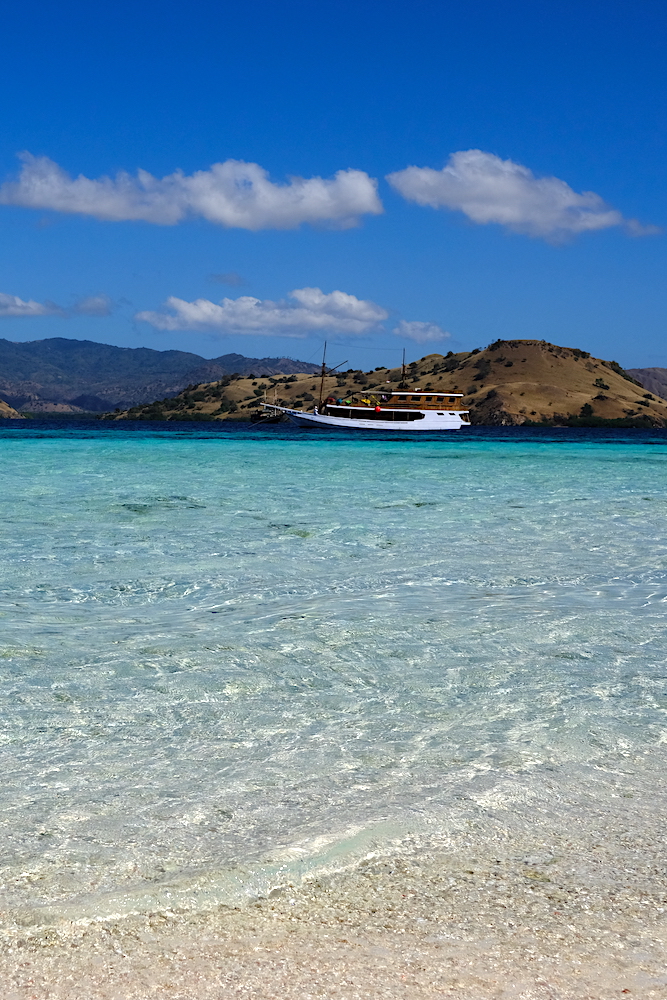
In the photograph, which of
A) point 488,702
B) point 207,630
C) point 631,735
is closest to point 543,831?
point 631,735

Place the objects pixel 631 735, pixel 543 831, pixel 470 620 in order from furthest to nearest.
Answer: pixel 470 620
pixel 631 735
pixel 543 831

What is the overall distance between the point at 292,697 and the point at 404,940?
3601mm

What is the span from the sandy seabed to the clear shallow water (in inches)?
8.9

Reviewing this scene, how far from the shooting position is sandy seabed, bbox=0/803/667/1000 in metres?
3.05

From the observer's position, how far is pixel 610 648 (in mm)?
8438

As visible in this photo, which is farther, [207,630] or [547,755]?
[207,630]

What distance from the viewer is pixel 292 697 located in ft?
22.7

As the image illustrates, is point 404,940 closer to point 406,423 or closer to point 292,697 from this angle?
point 292,697

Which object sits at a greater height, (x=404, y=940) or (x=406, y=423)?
(x=406, y=423)

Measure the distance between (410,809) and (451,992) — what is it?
1.68 m

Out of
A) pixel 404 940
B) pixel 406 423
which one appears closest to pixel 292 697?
pixel 404 940

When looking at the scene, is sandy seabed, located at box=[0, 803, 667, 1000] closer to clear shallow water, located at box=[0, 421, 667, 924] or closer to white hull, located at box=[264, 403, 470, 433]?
clear shallow water, located at box=[0, 421, 667, 924]

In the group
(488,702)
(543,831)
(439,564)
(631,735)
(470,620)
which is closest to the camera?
(543,831)

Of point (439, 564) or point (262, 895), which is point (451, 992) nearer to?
point (262, 895)
